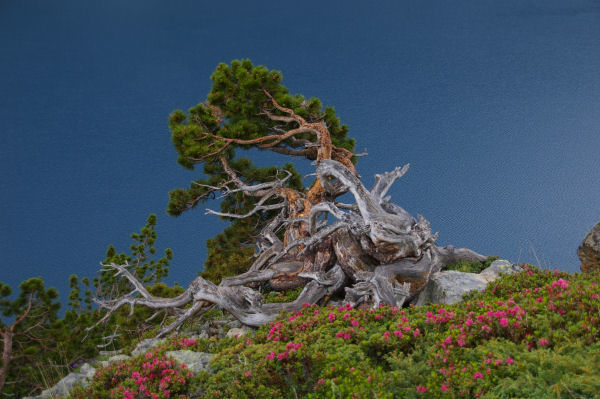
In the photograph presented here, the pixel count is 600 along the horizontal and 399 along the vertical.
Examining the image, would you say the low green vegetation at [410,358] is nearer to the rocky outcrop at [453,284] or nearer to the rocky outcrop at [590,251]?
the rocky outcrop at [453,284]

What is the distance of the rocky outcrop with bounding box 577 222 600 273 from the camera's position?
6.93m

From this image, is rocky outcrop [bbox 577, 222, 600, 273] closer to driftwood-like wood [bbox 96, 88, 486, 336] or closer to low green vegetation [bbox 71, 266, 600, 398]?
driftwood-like wood [bbox 96, 88, 486, 336]

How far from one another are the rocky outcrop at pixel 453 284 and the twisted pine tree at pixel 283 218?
0.21 meters

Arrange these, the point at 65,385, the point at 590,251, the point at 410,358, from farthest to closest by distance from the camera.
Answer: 1. the point at 590,251
2. the point at 65,385
3. the point at 410,358

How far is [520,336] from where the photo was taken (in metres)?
3.72

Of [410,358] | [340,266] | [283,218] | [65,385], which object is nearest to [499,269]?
[340,266]

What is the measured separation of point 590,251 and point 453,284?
1.96 m

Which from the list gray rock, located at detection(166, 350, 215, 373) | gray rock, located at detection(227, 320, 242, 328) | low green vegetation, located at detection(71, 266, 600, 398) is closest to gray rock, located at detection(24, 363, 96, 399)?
low green vegetation, located at detection(71, 266, 600, 398)

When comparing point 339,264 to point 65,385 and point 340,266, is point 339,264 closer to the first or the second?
point 340,266

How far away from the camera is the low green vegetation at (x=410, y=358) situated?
10.6 feet

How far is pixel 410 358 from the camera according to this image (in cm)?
374

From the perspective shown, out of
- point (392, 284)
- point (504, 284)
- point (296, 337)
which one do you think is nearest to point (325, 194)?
point (392, 284)

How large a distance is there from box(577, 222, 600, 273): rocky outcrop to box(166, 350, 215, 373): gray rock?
16.9 ft

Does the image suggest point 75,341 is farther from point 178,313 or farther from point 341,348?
point 341,348
